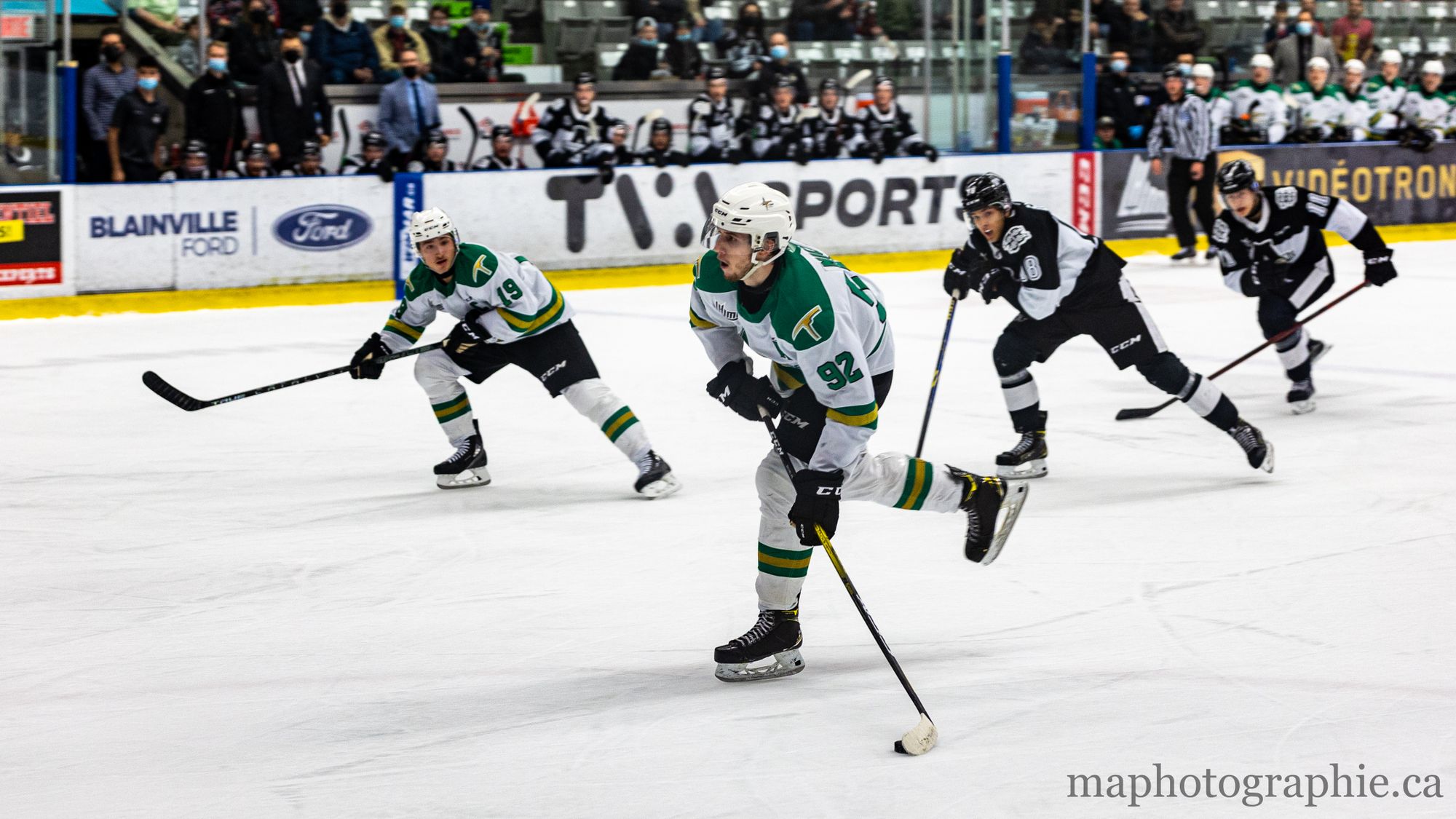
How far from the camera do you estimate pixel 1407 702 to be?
11.3ft

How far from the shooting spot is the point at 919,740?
10.4 ft

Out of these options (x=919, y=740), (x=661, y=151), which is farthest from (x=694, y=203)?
(x=919, y=740)

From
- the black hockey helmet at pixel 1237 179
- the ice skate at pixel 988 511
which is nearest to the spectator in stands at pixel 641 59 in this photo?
the black hockey helmet at pixel 1237 179

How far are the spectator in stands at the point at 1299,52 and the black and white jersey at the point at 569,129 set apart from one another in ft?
23.5

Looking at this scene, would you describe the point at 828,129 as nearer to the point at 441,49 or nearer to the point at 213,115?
the point at 441,49

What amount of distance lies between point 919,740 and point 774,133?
9.71m

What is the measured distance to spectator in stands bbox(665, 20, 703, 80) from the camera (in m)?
13.5

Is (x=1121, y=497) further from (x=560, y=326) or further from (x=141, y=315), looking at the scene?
(x=141, y=315)

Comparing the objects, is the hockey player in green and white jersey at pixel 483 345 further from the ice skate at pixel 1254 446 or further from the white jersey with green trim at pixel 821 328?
the ice skate at pixel 1254 446

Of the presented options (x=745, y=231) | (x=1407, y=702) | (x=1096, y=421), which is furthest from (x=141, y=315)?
(x=1407, y=702)

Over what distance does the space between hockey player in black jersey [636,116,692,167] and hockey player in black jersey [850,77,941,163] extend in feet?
5.10

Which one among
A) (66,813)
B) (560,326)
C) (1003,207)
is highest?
(1003,207)

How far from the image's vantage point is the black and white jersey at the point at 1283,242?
22.5 feet

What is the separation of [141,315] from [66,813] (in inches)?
291
